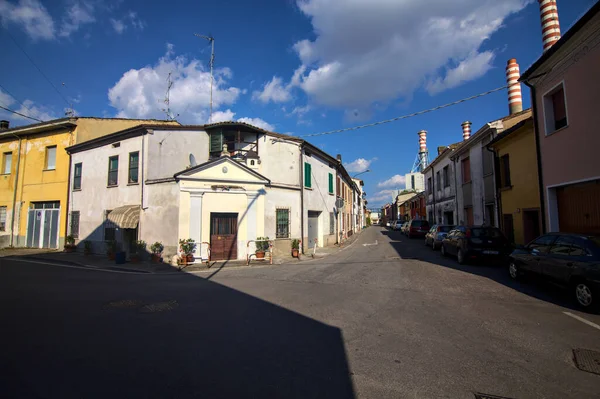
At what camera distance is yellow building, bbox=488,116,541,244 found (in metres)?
12.9

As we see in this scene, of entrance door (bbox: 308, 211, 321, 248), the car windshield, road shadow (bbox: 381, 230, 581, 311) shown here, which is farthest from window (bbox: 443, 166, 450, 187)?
the car windshield

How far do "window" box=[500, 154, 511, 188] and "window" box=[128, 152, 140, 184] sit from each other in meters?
18.6

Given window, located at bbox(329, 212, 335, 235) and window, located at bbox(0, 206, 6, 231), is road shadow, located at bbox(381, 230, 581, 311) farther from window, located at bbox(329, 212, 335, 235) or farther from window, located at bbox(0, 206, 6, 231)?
window, located at bbox(0, 206, 6, 231)

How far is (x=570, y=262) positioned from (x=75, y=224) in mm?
23527

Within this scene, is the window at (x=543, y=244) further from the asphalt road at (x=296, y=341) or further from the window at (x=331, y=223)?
the window at (x=331, y=223)

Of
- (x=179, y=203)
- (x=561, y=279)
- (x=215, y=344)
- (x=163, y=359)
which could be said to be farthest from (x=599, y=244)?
(x=179, y=203)

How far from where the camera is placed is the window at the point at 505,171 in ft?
49.7

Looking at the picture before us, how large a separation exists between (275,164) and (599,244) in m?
13.2

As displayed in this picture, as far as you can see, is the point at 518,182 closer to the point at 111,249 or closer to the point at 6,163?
the point at 111,249

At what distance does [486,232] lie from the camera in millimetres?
11867

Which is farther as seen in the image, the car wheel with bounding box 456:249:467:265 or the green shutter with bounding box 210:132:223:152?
the green shutter with bounding box 210:132:223:152

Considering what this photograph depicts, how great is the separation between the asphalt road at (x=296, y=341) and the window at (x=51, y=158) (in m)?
16.3

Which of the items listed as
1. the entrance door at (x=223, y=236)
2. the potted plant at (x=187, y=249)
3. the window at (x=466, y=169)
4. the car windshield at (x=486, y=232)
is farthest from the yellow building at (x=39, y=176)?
the window at (x=466, y=169)

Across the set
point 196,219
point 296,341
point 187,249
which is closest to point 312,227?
point 196,219
